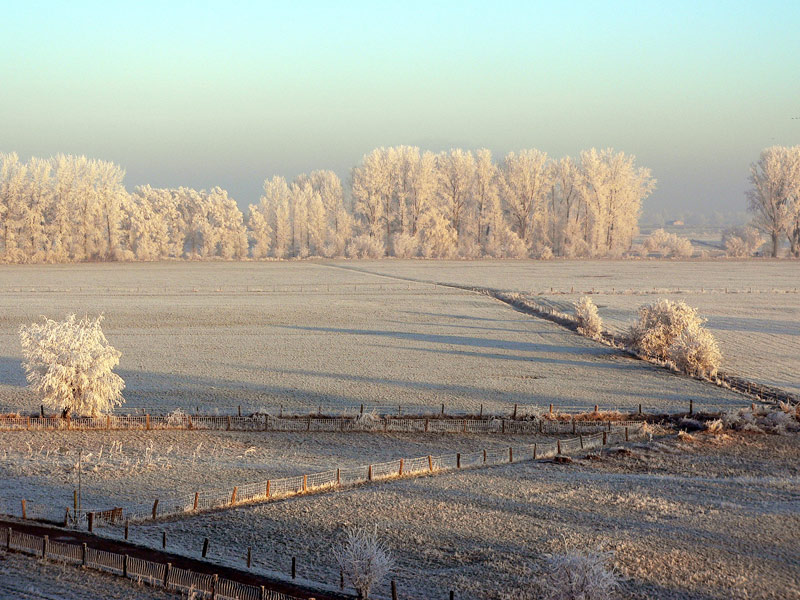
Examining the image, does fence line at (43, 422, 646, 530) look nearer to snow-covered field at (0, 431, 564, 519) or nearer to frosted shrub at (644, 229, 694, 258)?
snow-covered field at (0, 431, 564, 519)

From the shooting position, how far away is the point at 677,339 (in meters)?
37.6

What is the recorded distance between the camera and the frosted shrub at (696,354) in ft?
119

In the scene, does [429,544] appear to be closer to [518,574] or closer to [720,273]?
[518,574]

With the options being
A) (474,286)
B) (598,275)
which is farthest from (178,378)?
(598,275)

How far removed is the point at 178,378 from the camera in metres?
34.4

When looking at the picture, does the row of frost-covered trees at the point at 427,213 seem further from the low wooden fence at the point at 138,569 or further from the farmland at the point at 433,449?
the low wooden fence at the point at 138,569

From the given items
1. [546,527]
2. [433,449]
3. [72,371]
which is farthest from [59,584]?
[72,371]

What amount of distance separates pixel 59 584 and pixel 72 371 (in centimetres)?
1426

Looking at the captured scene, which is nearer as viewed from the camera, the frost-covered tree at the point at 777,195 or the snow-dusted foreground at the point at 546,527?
the snow-dusted foreground at the point at 546,527

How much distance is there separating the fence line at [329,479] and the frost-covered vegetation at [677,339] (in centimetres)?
982

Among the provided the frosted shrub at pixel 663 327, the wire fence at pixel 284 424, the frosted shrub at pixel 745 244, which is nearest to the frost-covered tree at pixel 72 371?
the wire fence at pixel 284 424

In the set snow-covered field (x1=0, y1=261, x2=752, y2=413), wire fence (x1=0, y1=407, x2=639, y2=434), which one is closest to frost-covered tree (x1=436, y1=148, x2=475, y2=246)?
snow-covered field (x1=0, y1=261, x2=752, y2=413)

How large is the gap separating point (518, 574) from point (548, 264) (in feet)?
311

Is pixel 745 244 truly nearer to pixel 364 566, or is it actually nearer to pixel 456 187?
pixel 456 187
